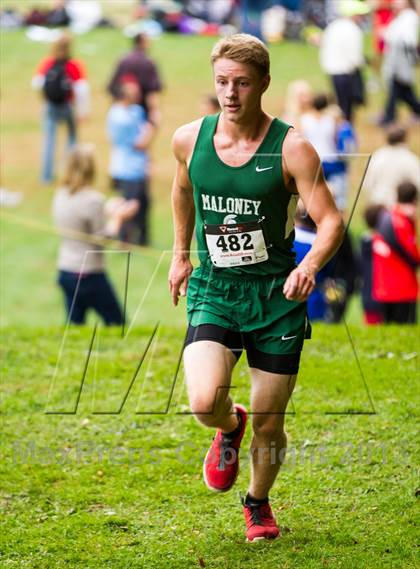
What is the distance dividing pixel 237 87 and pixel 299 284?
0.88m

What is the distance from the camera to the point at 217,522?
5711mm

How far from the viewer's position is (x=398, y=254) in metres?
9.80

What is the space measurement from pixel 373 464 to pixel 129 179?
857cm

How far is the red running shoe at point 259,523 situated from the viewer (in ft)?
17.7

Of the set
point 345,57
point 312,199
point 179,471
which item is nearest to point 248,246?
point 312,199

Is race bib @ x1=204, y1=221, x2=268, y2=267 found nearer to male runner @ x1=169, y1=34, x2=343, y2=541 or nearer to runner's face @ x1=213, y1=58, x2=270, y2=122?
male runner @ x1=169, y1=34, x2=343, y2=541

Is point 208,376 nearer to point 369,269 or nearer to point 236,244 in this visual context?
point 236,244

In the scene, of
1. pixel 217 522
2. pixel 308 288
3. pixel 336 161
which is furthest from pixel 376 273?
pixel 308 288

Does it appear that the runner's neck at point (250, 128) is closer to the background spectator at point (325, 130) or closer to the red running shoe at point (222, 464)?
the red running shoe at point (222, 464)

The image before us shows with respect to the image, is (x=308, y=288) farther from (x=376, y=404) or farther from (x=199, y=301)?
(x=376, y=404)

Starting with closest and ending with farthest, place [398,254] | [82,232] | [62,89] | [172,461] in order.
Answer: [172,461] → [82,232] → [398,254] → [62,89]

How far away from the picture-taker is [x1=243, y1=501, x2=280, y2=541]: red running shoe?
538 centimetres

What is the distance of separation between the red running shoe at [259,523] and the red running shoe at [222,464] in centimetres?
15

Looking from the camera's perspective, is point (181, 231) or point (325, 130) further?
point (325, 130)
